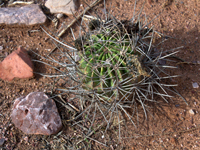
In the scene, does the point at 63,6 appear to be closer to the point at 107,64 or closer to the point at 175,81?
the point at 107,64

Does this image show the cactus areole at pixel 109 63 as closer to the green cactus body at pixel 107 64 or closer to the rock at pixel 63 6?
the green cactus body at pixel 107 64

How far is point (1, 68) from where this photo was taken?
7.75 feet

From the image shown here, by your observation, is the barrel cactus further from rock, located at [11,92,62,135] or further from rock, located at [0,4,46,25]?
rock, located at [0,4,46,25]

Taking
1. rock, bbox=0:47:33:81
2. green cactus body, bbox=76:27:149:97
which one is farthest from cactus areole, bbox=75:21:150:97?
rock, bbox=0:47:33:81

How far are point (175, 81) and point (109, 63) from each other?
3.71 ft

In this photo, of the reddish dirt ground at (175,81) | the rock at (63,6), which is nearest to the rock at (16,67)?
the reddish dirt ground at (175,81)

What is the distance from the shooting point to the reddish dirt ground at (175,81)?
6.34 ft

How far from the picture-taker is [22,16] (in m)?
2.70

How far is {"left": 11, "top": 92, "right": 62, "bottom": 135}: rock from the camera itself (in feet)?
6.48

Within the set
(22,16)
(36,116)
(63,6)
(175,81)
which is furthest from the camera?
(63,6)

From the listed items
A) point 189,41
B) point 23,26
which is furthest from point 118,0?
→ point 23,26

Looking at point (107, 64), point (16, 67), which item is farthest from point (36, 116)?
point (107, 64)

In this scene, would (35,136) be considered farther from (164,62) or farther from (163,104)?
(164,62)

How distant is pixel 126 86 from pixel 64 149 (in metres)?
1.04
